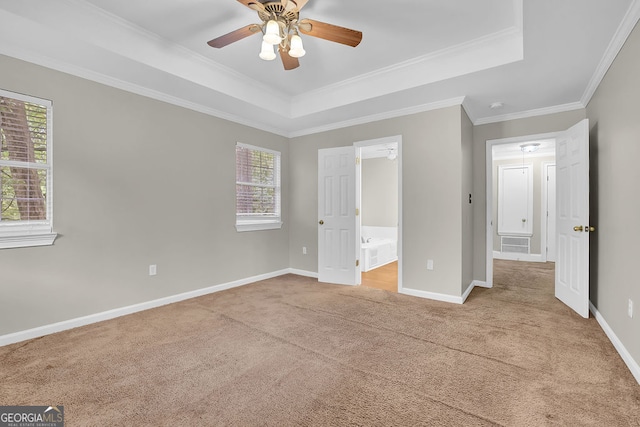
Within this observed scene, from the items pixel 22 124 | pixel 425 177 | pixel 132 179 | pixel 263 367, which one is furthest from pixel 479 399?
pixel 22 124

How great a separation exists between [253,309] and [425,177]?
2710mm

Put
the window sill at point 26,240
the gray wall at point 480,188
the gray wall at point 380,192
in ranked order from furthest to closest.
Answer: the gray wall at point 380,192
the gray wall at point 480,188
the window sill at point 26,240

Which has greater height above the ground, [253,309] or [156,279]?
[156,279]

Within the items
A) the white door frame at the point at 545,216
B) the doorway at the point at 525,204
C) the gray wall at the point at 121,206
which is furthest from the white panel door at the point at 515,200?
the gray wall at the point at 121,206

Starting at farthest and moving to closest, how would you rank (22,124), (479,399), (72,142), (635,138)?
(72,142) → (22,124) → (635,138) → (479,399)

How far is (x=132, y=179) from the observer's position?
328 centimetres

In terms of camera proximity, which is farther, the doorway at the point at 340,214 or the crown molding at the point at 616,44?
the doorway at the point at 340,214

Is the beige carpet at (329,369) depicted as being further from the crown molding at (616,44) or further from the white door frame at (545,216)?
the white door frame at (545,216)

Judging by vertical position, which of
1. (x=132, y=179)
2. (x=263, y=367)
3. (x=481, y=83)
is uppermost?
(x=481, y=83)

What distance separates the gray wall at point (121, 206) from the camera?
2680 millimetres

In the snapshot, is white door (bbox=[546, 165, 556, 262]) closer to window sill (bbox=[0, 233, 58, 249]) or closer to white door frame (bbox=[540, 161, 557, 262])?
white door frame (bbox=[540, 161, 557, 262])

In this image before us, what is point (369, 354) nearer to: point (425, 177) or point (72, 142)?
point (425, 177)

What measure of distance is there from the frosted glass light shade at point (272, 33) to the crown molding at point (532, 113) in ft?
11.6

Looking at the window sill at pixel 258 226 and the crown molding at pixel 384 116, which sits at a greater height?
the crown molding at pixel 384 116
